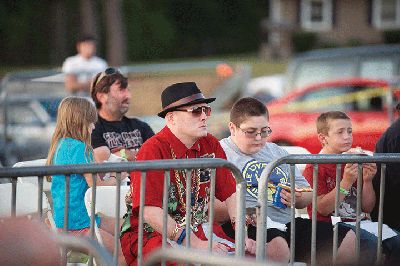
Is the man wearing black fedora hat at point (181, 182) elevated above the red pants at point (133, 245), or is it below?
above

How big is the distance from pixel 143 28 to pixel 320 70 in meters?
32.2

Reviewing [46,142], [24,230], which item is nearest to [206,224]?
[24,230]

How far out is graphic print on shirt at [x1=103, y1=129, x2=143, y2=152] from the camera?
27.3 ft

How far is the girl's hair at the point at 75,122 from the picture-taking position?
7051 mm

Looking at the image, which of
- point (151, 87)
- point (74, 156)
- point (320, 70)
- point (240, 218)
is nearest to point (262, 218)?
point (240, 218)

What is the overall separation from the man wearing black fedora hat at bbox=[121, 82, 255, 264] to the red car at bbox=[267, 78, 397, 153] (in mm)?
7312

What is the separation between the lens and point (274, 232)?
655cm

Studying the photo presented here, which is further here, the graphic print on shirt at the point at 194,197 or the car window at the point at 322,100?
the car window at the point at 322,100

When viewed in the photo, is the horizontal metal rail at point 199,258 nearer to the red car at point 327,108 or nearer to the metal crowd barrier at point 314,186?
the metal crowd barrier at point 314,186

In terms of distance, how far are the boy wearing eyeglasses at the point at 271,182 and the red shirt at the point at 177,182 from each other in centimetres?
27

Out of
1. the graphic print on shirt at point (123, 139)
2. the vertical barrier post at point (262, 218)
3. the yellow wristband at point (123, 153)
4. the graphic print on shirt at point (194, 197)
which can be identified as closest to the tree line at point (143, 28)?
the graphic print on shirt at point (123, 139)

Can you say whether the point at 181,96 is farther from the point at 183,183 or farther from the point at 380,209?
the point at 380,209

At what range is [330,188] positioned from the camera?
6.93 metres

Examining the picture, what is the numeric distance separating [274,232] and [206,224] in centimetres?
53
